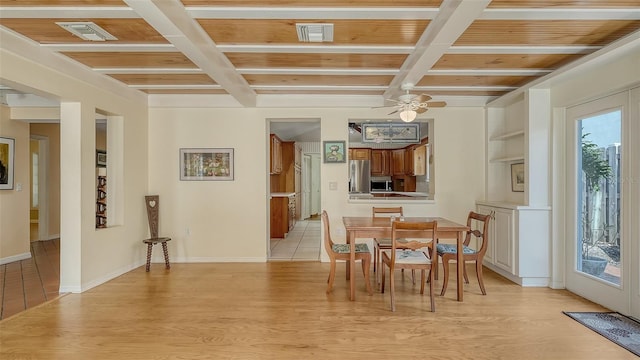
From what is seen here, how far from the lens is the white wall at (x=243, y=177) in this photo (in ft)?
15.6

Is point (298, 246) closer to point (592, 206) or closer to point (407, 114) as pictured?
point (407, 114)

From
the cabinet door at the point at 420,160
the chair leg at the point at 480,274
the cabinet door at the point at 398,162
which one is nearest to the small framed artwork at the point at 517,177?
the chair leg at the point at 480,274

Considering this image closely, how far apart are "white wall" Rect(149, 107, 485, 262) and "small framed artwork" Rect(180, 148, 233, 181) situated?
0.25ft

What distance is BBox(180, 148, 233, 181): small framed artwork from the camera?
477 cm

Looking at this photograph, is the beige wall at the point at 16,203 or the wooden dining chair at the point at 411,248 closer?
the wooden dining chair at the point at 411,248

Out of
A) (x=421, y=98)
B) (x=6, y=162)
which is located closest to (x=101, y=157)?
(x=6, y=162)

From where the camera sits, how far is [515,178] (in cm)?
432

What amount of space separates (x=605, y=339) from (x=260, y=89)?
167 inches

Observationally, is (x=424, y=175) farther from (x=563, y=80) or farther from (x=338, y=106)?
(x=563, y=80)

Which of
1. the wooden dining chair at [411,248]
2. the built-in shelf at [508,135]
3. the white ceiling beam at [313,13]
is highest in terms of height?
the white ceiling beam at [313,13]

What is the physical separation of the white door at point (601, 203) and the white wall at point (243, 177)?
137 centimetres

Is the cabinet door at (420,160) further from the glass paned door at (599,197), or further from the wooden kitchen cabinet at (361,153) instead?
the glass paned door at (599,197)

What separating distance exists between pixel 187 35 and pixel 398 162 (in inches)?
285

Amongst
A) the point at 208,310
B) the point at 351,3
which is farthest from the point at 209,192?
the point at 351,3
